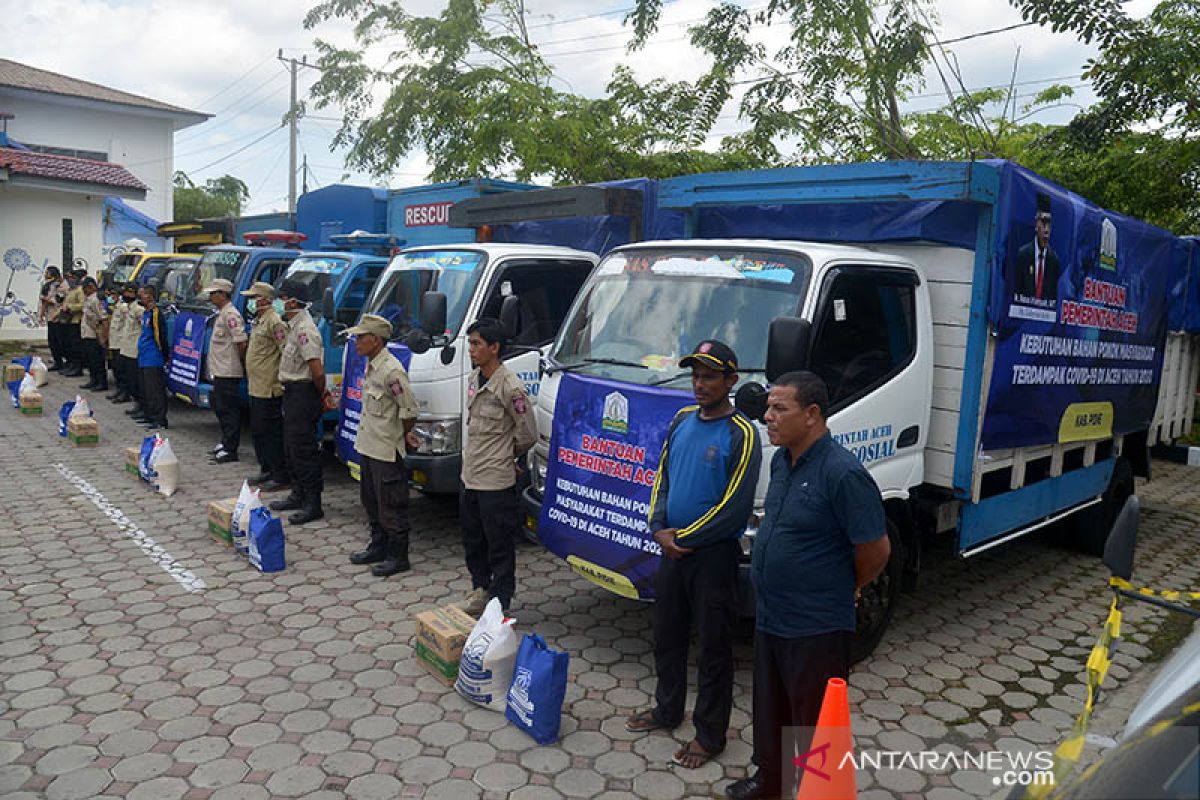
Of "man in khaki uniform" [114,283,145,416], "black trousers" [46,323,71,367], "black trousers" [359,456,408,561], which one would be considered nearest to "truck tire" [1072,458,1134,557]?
"black trousers" [359,456,408,561]

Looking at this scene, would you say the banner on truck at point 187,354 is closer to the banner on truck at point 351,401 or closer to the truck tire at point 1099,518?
the banner on truck at point 351,401

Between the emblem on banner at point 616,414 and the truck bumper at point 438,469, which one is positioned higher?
the emblem on banner at point 616,414

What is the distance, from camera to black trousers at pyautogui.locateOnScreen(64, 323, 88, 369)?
46.6ft

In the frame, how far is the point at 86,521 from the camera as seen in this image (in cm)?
682

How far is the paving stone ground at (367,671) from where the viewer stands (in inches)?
142

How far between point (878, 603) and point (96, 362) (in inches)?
481

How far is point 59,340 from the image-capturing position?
14.6 metres

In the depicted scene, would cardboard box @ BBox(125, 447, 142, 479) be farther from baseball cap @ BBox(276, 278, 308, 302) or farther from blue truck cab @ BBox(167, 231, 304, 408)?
baseball cap @ BBox(276, 278, 308, 302)

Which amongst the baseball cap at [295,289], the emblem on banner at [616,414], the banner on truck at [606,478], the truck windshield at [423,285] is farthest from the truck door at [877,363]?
the baseball cap at [295,289]

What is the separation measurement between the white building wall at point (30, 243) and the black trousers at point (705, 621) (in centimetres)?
1968

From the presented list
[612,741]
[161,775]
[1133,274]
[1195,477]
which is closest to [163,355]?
[161,775]

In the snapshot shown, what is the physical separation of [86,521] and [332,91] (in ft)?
41.8

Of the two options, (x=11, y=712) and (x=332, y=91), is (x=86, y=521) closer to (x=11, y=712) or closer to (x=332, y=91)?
(x=11, y=712)

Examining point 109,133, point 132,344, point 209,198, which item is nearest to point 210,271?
point 132,344
